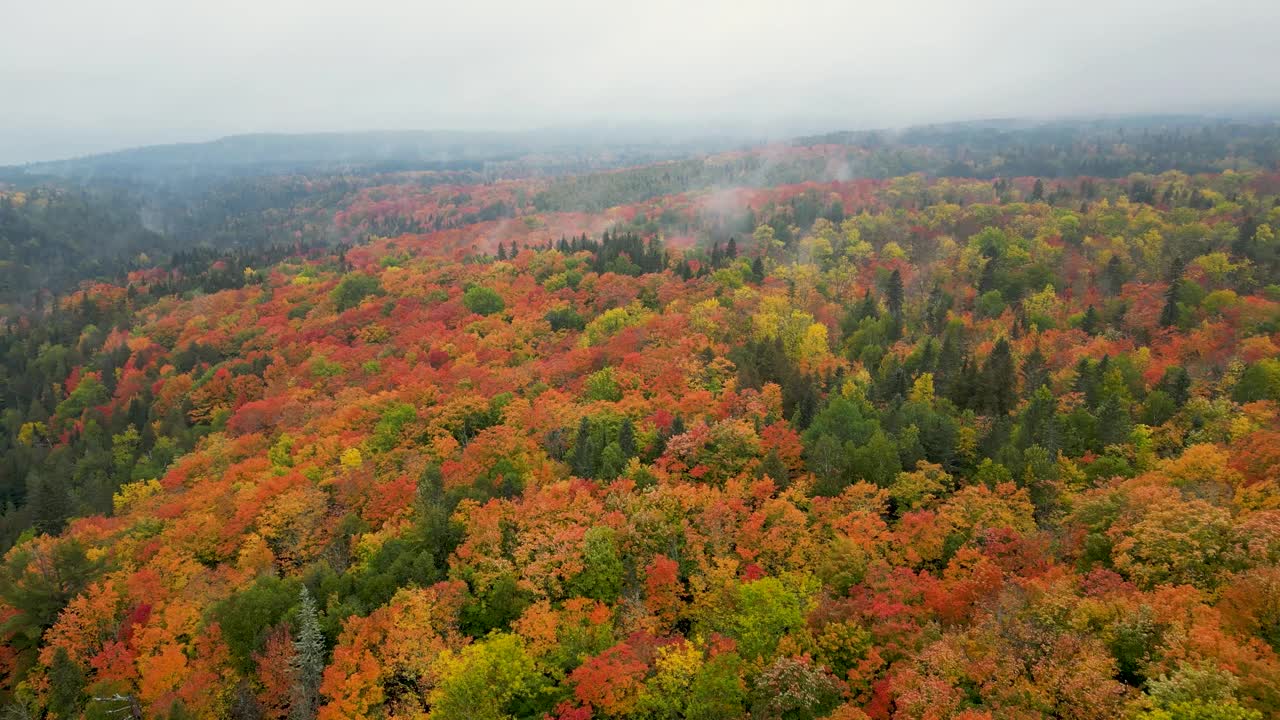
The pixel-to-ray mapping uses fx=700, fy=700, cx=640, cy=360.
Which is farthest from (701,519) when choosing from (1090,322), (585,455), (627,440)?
(1090,322)

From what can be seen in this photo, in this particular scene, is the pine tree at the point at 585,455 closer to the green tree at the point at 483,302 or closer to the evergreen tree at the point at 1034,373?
the evergreen tree at the point at 1034,373

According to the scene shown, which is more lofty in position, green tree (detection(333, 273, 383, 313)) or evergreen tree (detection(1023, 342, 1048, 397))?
green tree (detection(333, 273, 383, 313))

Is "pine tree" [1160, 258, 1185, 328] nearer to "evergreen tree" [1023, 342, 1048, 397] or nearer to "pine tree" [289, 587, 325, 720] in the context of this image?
"evergreen tree" [1023, 342, 1048, 397]

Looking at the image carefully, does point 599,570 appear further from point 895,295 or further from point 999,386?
point 895,295

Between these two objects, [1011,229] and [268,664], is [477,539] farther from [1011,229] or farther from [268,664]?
[1011,229]

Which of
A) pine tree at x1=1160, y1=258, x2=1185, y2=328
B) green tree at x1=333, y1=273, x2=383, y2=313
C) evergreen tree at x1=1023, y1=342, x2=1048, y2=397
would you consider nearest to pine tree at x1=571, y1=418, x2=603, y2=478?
evergreen tree at x1=1023, y1=342, x2=1048, y2=397

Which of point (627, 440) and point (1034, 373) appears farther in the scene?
point (1034, 373)

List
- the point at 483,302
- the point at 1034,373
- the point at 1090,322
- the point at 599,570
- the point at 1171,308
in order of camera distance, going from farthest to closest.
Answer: the point at 483,302 < the point at 1090,322 < the point at 1171,308 < the point at 1034,373 < the point at 599,570

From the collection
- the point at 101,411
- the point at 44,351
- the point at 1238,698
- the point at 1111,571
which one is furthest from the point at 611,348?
the point at 44,351
